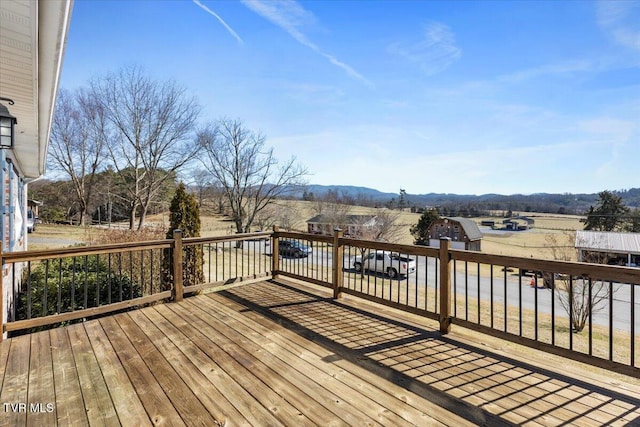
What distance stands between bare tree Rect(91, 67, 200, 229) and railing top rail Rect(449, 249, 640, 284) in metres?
18.8

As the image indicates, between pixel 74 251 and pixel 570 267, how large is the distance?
191 inches

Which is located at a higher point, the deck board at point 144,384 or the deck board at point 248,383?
the deck board at point 144,384

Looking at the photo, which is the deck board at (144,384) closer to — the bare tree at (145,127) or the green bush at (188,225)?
the green bush at (188,225)

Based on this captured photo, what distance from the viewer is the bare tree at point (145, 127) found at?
17.0 metres

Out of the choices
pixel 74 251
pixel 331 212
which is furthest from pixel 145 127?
pixel 74 251

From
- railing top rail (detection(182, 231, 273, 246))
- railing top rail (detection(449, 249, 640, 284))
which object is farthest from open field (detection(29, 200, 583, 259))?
railing top rail (detection(449, 249, 640, 284))

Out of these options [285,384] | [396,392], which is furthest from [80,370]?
[396,392]

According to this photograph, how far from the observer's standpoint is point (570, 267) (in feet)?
8.01

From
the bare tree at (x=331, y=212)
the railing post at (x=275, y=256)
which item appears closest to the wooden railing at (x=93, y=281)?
the railing post at (x=275, y=256)

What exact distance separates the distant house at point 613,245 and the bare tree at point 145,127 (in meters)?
23.5

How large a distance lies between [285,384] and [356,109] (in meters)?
14.2

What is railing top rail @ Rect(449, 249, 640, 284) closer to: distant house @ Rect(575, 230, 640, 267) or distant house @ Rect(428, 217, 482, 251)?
distant house @ Rect(575, 230, 640, 267)

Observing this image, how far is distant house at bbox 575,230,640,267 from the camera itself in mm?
17184

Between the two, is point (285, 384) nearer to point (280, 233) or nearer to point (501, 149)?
point (280, 233)
